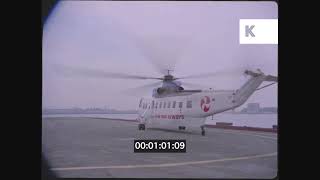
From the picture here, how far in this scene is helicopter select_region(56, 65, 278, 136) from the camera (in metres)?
5.27

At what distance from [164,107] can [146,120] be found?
59cm

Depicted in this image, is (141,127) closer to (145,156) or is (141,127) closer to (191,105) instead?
(145,156)

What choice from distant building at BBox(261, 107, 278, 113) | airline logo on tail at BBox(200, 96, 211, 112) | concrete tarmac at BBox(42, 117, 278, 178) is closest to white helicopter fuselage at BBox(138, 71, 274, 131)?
airline logo on tail at BBox(200, 96, 211, 112)

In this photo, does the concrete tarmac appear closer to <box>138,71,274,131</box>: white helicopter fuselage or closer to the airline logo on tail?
<box>138,71,274,131</box>: white helicopter fuselage

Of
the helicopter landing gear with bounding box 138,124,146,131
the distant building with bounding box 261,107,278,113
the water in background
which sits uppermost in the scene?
the distant building with bounding box 261,107,278,113

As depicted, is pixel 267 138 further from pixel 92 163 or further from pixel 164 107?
pixel 92 163

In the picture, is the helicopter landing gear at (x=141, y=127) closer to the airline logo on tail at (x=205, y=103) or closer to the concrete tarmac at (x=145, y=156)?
the concrete tarmac at (x=145, y=156)

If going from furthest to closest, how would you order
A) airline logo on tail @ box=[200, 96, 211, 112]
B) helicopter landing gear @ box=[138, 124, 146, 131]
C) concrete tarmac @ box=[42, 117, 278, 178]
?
airline logo on tail @ box=[200, 96, 211, 112], helicopter landing gear @ box=[138, 124, 146, 131], concrete tarmac @ box=[42, 117, 278, 178]

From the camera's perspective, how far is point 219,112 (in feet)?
18.3

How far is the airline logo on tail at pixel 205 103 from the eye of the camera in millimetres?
5703

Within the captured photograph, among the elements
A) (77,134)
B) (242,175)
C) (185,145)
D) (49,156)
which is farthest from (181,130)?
(49,156)

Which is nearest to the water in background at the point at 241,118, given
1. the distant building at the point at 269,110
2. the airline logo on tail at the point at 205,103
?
the distant building at the point at 269,110

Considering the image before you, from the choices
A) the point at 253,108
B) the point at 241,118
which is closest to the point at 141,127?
the point at 241,118

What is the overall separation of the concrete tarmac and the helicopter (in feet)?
1.15
